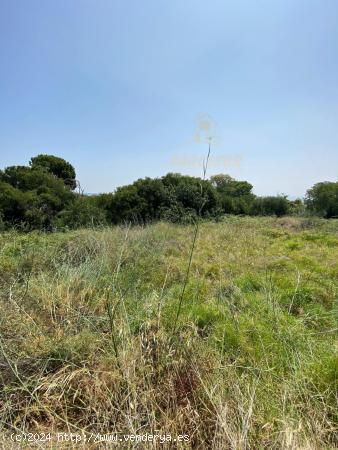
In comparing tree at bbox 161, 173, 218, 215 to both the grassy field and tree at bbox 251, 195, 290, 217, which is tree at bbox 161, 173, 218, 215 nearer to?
tree at bbox 251, 195, 290, 217

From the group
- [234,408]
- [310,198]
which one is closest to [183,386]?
[234,408]

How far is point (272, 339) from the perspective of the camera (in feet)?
7.02

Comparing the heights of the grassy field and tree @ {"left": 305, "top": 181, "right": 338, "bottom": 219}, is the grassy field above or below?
below

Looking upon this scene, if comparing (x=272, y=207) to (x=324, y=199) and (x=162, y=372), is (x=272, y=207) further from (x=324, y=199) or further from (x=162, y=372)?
(x=162, y=372)

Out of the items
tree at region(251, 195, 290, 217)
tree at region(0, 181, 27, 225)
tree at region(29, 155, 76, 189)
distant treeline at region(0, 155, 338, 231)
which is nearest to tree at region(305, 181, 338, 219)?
distant treeline at region(0, 155, 338, 231)

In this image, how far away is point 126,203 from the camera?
11266 millimetres

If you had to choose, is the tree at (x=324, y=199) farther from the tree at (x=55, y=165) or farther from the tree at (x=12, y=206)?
the tree at (x=55, y=165)

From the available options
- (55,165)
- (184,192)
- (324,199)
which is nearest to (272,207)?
(324,199)

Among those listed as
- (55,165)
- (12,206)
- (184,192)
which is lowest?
(12,206)

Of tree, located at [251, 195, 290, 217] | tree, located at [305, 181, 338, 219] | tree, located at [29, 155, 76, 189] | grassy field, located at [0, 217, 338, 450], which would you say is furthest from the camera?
tree, located at [29, 155, 76, 189]

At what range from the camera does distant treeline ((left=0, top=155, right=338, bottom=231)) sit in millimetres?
9609

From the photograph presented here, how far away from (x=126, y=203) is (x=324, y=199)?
9613 mm

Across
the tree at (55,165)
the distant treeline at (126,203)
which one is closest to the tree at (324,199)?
the distant treeline at (126,203)

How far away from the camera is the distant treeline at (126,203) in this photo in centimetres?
961
